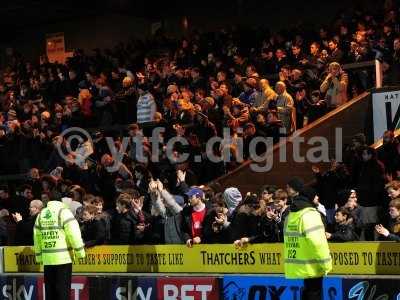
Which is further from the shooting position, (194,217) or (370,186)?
(370,186)

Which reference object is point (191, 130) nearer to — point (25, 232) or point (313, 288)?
point (25, 232)

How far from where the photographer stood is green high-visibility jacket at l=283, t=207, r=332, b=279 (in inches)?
416

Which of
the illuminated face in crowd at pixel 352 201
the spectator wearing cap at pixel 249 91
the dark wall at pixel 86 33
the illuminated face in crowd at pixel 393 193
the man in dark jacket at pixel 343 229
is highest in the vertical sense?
the dark wall at pixel 86 33

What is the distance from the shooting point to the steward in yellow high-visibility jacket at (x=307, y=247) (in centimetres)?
1058

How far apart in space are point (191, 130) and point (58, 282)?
6841 mm

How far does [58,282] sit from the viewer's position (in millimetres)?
12562

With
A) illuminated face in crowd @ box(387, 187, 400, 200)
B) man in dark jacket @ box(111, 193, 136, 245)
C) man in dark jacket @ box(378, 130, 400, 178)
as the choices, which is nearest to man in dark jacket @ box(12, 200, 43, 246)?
man in dark jacket @ box(111, 193, 136, 245)

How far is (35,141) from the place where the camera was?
73.0 ft

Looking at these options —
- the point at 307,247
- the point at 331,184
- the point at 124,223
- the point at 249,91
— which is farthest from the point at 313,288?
the point at 249,91

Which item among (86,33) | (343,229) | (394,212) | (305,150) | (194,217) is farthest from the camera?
(86,33)

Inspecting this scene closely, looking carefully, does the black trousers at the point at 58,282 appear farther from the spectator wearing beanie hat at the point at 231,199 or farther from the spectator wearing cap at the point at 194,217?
the spectator wearing beanie hat at the point at 231,199

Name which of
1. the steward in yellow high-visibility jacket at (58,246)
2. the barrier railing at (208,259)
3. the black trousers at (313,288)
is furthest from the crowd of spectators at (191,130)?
the black trousers at (313,288)

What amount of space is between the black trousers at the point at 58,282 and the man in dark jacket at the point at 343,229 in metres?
3.45

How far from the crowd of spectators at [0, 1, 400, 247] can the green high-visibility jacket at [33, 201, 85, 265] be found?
0.96 feet
